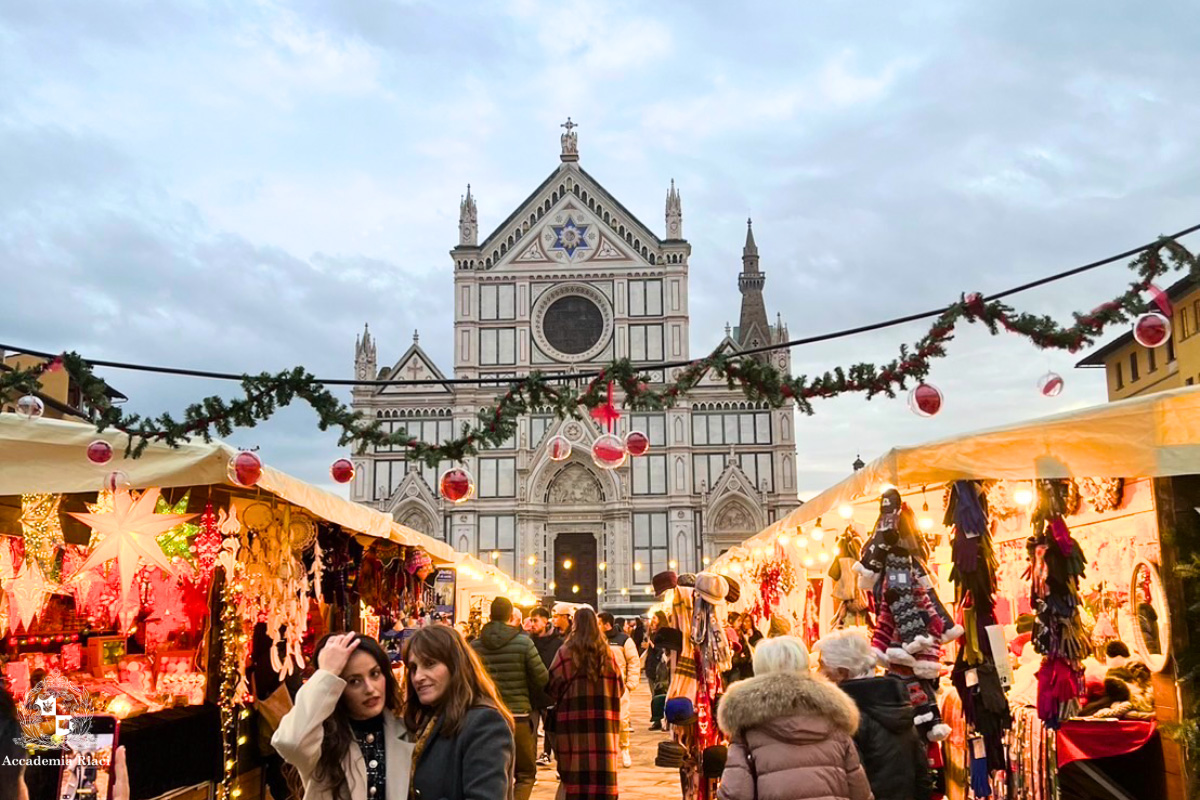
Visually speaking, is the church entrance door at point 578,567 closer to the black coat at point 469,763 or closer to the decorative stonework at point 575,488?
the decorative stonework at point 575,488

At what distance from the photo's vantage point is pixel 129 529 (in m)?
5.78

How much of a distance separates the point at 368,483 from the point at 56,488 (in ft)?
104

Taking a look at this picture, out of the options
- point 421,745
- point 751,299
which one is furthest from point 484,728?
point 751,299

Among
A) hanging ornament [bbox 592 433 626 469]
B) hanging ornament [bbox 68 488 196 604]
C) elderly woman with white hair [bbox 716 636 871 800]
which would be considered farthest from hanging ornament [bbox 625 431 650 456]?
elderly woman with white hair [bbox 716 636 871 800]

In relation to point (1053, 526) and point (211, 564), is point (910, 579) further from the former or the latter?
point (211, 564)

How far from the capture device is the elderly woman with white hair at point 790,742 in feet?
10.8

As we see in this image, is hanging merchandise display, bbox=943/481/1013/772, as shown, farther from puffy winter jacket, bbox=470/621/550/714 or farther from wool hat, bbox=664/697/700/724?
puffy winter jacket, bbox=470/621/550/714

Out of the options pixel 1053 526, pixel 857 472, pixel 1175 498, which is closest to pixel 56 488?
pixel 857 472

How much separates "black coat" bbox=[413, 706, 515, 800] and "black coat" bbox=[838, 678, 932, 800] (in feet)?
5.45

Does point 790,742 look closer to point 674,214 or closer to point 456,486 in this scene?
point 456,486

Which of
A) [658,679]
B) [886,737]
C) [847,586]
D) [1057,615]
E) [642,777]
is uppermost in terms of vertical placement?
[847,586]

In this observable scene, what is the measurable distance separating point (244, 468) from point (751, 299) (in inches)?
1966

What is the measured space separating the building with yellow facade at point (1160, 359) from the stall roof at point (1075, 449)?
14457 mm

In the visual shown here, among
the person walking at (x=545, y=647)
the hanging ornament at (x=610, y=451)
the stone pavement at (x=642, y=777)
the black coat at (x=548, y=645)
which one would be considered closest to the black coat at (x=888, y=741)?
the hanging ornament at (x=610, y=451)
